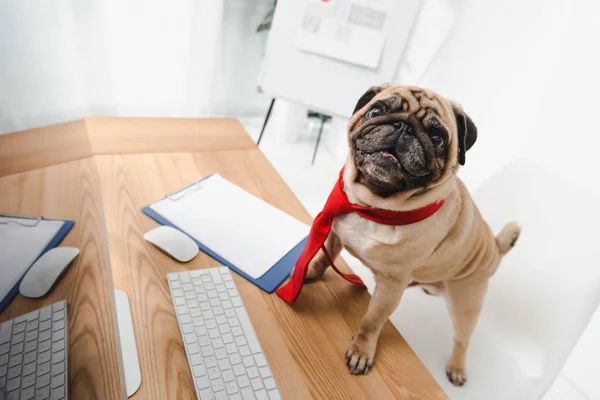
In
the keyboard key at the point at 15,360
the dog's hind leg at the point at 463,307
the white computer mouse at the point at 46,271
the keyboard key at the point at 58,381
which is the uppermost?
the white computer mouse at the point at 46,271

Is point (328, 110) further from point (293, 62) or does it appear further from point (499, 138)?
point (499, 138)

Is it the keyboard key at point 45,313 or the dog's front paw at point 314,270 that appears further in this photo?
the dog's front paw at point 314,270

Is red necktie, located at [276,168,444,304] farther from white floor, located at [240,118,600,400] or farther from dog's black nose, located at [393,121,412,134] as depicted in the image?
white floor, located at [240,118,600,400]

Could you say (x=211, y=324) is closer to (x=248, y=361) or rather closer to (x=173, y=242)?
(x=248, y=361)

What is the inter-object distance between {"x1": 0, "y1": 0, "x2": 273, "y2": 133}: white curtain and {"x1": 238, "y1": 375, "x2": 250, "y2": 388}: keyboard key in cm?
170

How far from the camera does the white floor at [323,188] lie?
137 cm

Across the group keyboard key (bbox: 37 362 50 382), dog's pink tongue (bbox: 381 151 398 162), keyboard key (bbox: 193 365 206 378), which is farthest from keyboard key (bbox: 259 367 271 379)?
dog's pink tongue (bbox: 381 151 398 162)

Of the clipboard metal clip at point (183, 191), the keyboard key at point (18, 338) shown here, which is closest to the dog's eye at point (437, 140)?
the clipboard metal clip at point (183, 191)

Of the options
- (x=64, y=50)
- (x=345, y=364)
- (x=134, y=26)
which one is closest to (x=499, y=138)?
(x=345, y=364)

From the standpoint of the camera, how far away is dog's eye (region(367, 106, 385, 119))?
750mm

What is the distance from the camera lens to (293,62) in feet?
5.74

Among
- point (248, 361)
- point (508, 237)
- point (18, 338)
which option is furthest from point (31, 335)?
point (508, 237)

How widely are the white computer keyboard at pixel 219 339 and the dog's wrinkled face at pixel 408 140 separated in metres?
0.39

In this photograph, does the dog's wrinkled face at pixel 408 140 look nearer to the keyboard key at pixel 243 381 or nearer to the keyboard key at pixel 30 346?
the keyboard key at pixel 243 381
